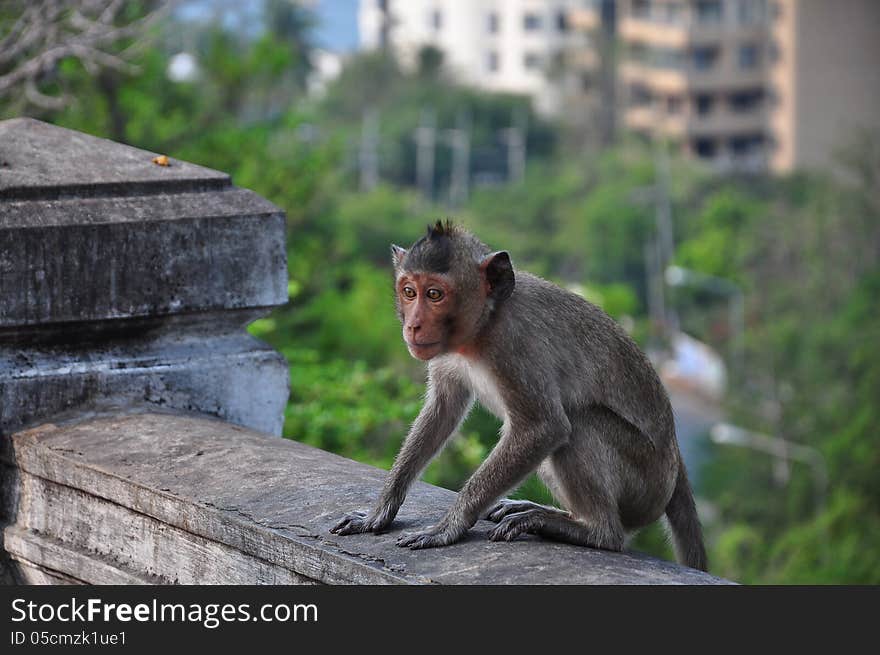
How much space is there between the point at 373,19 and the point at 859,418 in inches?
2541

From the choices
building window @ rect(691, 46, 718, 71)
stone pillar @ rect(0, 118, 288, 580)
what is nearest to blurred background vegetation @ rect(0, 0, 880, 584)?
stone pillar @ rect(0, 118, 288, 580)

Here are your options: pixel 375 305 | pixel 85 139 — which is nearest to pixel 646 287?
pixel 375 305

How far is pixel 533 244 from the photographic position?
220ft

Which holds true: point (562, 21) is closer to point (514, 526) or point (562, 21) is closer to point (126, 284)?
point (126, 284)

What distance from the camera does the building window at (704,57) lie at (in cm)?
8275

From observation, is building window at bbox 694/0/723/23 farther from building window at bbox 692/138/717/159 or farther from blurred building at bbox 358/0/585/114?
blurred building at bbox 358/0/585/114

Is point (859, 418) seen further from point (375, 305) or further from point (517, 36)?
point (517, 36)

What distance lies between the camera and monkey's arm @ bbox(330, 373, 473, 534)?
3951 millimetres

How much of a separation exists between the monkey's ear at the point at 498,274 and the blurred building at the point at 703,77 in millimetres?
77421

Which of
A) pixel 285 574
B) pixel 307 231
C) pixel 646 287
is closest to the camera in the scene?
pixel 285 574

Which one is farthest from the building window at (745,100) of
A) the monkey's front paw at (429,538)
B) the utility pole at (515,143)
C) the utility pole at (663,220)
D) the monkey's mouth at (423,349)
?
the monkey's front paw at (429,538)

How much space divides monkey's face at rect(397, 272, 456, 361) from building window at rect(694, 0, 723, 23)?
80.5 m

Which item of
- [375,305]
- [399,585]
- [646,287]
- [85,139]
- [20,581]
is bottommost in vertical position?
[646,287]
